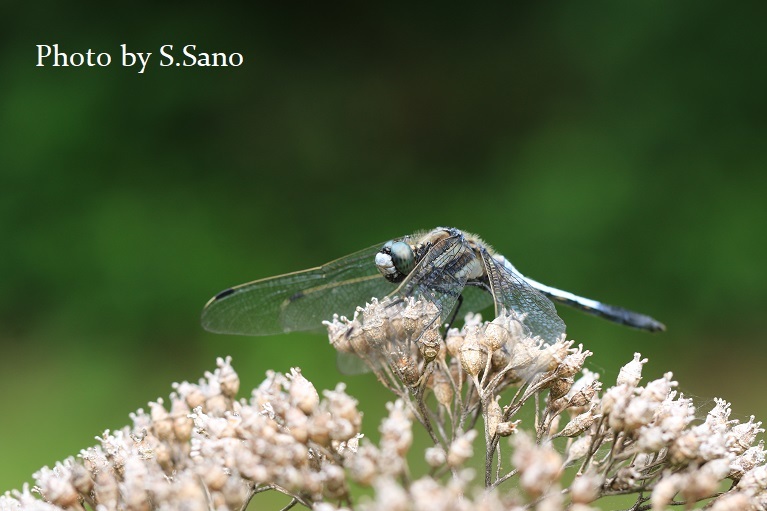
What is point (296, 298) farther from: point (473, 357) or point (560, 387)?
point (560, 387)

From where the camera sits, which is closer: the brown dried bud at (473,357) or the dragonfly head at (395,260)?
the brown dried bud at (473,357)

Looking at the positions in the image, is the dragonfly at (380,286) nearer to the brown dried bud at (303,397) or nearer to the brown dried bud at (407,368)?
the brown dried bud at (407,368)

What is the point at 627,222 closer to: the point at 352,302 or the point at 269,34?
the point at 269,34

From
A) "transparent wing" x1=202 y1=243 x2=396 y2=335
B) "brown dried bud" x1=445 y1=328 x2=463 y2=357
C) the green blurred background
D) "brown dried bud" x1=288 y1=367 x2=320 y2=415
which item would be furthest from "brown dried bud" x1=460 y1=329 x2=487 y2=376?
the green blurred background

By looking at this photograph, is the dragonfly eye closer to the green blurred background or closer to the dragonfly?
the dragonfly

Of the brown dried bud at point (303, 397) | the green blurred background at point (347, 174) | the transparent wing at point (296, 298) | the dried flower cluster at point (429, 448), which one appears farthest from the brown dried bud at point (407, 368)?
the green blurred background at point (347, 174)

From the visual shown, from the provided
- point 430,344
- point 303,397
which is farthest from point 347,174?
point 303,397
